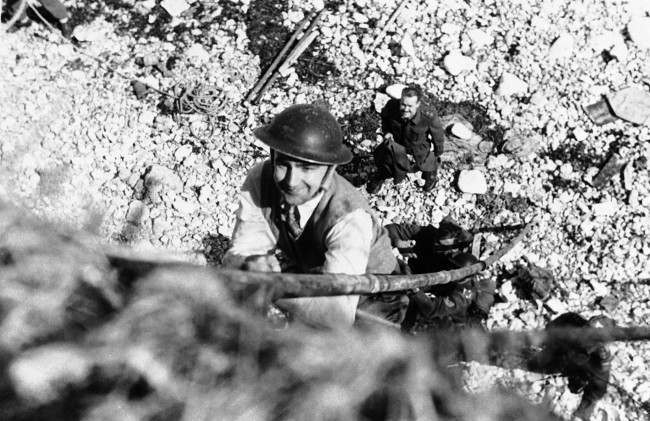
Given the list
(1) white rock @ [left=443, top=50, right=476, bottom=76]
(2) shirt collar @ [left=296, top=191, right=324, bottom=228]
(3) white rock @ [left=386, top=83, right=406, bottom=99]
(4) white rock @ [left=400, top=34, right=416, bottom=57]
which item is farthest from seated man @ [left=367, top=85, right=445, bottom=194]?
(2) shirt collar @ [left=296, top=191, right=324, bottom=228]

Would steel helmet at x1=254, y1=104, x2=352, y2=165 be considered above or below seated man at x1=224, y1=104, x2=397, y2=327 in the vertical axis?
above

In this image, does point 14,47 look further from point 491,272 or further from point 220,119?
point 491,272

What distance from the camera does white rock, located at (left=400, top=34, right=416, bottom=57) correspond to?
19.1 feet

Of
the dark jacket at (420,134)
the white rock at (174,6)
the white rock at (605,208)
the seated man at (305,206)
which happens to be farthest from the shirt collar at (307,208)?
the white rock at (174,6)

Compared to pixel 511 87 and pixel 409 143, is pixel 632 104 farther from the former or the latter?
pixel 409 143

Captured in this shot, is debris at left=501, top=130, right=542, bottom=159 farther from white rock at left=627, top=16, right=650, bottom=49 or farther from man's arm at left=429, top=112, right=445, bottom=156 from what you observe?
white rock at left=627, top=16, right=650, bottom=49

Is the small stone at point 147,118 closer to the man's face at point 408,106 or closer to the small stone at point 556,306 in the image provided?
the man's face at point 408,106

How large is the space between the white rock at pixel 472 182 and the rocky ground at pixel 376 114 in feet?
0.18

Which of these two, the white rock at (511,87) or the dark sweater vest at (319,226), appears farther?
the white rock at (511,87)

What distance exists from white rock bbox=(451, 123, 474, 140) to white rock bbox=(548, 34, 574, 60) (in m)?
1.13

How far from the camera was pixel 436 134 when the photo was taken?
16.2 feet

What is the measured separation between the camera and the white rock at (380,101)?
556 centimetres

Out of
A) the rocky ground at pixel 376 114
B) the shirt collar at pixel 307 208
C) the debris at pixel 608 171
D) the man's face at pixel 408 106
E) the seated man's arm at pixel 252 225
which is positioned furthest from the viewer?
the debris at pixel 608 171

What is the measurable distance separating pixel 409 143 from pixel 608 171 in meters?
1.65
